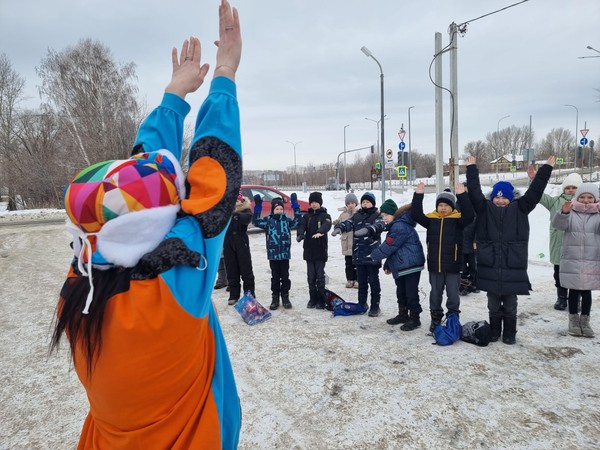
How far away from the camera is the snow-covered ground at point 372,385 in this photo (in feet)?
8.75

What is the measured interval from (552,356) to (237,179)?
3.99 m

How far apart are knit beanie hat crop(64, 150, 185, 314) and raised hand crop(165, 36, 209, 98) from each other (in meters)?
0.63

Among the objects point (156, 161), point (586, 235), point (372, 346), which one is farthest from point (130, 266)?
point (586, 235)

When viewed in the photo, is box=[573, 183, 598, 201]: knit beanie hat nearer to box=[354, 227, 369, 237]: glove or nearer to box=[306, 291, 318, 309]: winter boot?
box=[354, 227, 369, 237]: glove

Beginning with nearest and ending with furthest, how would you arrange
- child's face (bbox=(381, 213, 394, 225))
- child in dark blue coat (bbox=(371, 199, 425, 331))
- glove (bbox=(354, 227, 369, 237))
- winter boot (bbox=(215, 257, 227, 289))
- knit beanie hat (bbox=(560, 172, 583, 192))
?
child in dark blue coat (bbox=(371, 199, 425, 331)), knit beanie hat (bbox=(560, 172, 583, 192)), child's face (bbox=(381, 213, 394, 225)), glove (bbox=(354, 227, 369, 237)), winter boot (bbox=(215, 257, 227, 289))

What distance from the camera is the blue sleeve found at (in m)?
1.45

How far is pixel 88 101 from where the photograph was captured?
2677 cm

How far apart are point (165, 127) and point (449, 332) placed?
3709 mm

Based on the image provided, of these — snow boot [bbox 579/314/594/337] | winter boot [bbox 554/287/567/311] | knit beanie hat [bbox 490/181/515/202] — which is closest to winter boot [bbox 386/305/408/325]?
knit beanie hat [bbox 490/181/515/202]

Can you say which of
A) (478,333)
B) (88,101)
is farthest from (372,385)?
(88,101)

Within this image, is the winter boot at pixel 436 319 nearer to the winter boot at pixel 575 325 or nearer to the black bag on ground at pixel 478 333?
the black bag on ground at pixel 478 333

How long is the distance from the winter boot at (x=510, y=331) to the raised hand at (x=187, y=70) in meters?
4.00

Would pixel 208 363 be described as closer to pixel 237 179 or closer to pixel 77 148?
pixel 237 179

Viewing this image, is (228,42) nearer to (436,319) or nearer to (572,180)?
(436,319)
